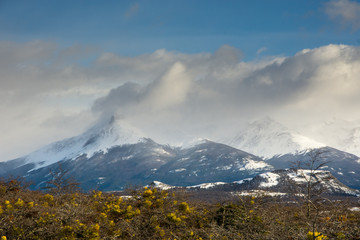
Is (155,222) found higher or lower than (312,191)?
lower

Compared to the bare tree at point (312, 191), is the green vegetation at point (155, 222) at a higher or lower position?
lower

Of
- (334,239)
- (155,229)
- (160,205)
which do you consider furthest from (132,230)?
(334,239)

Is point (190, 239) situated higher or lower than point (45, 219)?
lower

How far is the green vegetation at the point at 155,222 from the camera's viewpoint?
19.4 metres

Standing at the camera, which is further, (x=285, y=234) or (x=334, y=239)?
(x=285, y=234)

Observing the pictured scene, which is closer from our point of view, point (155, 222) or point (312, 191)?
point (155, 222)

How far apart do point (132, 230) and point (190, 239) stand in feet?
10.8

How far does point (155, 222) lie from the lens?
2462 centimetres

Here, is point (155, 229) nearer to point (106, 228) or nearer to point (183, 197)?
point (106, 228)

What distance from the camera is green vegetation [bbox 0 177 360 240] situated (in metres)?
19.4

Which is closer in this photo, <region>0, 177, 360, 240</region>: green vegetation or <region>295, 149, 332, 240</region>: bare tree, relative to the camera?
<region>295, 149, 332, 240</region>: bare tree

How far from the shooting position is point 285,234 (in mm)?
18781

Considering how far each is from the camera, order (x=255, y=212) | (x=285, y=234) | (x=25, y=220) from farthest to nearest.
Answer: (x=255, y=212)
(x=25, y=220)
(x=285, y=234)

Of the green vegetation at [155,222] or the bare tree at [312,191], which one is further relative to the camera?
the green vegetation at [155,222]
